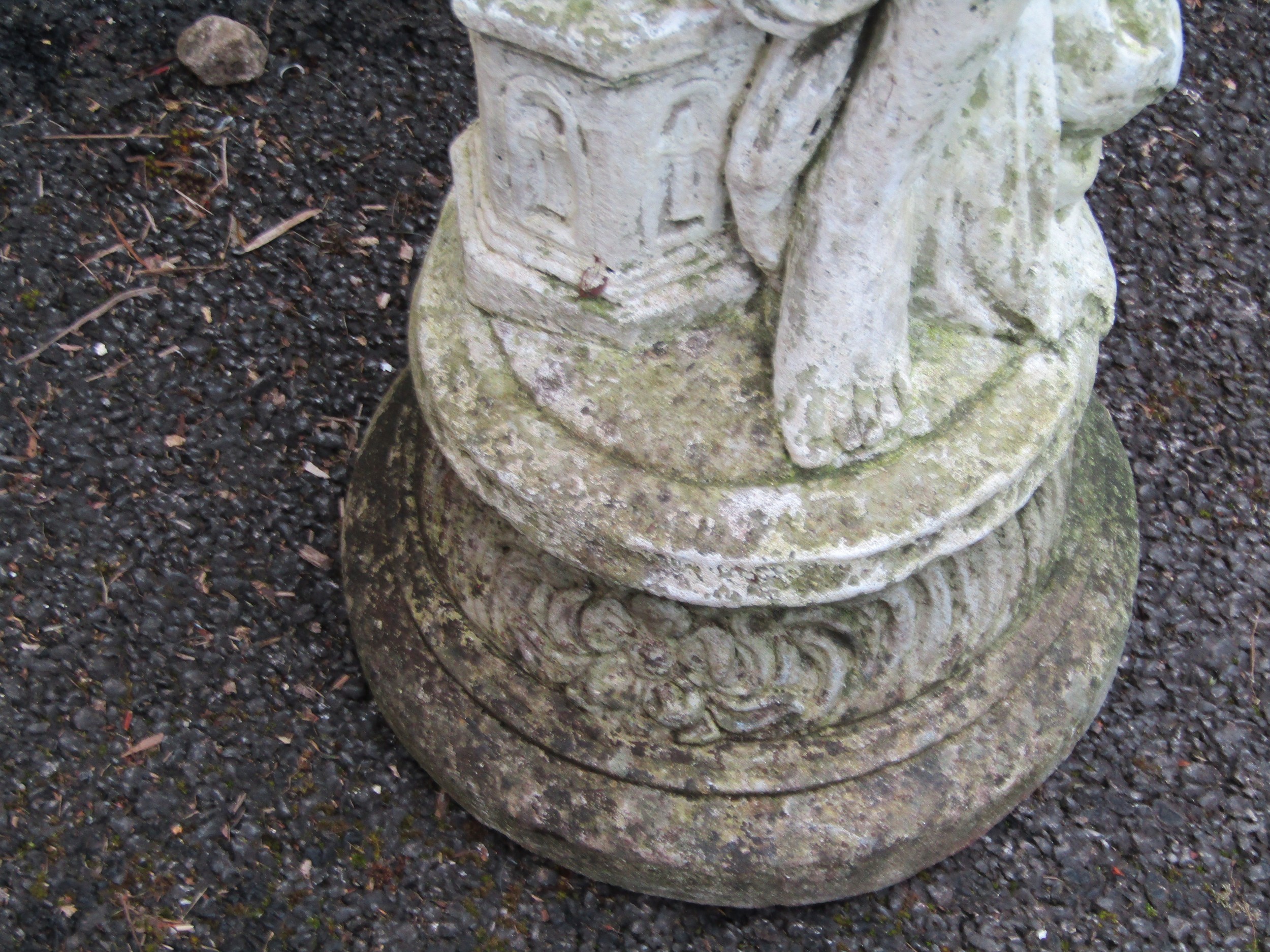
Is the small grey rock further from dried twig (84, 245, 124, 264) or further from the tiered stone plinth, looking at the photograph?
the tiered stone plinth

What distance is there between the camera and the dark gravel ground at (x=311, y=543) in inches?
97.4

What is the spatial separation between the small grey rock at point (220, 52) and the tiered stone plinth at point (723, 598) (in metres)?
1.36

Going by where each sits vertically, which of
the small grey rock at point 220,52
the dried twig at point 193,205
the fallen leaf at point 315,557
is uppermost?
the small grey rock at point 220,52

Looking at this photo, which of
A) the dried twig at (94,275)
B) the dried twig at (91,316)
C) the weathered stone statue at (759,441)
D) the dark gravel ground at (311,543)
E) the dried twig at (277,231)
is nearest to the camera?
the weathered stone statue at (759,441)

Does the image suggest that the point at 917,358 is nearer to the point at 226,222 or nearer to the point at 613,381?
the point at 613,381

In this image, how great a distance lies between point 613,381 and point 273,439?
1272 millimetres

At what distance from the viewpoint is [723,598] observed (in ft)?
6.42

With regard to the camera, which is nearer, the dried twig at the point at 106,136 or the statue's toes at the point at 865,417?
the statue's toes at the point at 865,417

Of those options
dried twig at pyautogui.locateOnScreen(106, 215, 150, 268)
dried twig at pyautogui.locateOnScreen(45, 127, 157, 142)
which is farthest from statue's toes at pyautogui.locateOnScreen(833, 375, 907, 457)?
dried twig at pyautogui.locateOnScreen(45, 127, 157, 142)

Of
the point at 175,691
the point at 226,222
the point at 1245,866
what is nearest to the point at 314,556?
the point at 175,691

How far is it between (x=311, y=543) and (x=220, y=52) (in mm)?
1515

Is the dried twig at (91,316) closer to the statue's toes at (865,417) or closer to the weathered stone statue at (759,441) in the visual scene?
the weathered stone statue at (759,441)

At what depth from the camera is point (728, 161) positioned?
1805mm

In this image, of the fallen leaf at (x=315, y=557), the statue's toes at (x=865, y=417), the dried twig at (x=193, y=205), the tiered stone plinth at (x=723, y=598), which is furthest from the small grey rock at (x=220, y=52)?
the statue's toes at (x=865, y=417)
